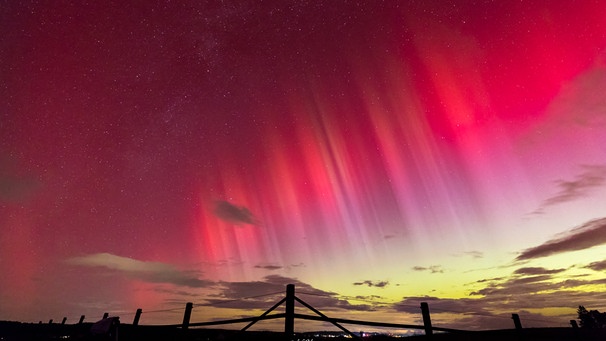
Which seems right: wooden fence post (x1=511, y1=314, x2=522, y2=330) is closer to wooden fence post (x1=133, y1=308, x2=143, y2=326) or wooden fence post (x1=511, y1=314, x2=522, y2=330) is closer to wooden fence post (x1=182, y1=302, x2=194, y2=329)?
wooden fence post (x1=182, y1=302, x2=194, y2=329)

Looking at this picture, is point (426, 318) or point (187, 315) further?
point (187, 315)

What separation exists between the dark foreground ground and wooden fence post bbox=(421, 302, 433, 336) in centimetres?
22

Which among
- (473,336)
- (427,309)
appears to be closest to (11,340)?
(427,309)

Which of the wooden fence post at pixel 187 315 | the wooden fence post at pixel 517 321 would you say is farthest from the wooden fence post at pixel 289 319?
the wooden fence post at pixel 517 321

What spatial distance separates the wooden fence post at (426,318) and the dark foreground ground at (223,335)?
0.73 ft

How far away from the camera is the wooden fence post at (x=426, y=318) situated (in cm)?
1038

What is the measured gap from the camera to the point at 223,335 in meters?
10.8

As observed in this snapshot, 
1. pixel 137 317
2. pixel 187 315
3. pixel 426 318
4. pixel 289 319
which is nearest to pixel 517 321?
pixel 426 318

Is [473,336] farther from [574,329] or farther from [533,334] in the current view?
[574,329]

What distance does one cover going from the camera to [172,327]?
11.6 meters

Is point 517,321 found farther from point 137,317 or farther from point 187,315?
point 137,317

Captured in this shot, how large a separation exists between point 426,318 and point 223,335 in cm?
652

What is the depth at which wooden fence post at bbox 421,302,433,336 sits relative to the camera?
10383 millimetres

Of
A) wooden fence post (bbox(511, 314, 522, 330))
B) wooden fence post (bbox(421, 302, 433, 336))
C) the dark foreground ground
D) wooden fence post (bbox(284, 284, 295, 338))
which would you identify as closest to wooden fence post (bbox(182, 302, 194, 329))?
the dark foreground ground
